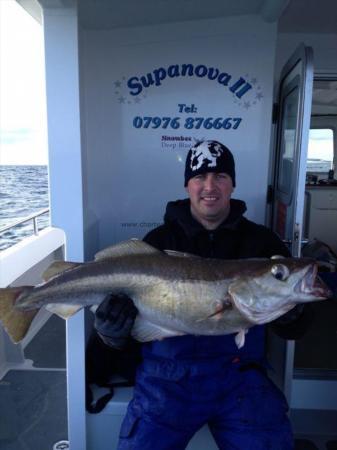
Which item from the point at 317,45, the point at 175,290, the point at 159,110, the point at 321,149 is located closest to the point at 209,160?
the point at 175,290

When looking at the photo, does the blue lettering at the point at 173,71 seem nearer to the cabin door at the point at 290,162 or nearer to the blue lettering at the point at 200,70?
the blue lettering at the point at 200,70

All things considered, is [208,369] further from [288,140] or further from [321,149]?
[321,149]

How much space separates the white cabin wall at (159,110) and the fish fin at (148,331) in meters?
1.20

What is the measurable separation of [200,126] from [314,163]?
20.8 ft

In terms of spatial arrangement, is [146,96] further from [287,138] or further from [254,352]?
[254,352]

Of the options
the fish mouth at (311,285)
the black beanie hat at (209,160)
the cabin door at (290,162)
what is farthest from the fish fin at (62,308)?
the cabin door at (290,162)

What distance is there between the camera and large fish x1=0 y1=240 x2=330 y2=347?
1.74 m

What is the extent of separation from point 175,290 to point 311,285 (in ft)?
2.01

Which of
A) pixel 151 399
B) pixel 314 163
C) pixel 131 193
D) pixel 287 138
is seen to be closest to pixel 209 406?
pixel 151 399

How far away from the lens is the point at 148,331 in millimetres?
2102

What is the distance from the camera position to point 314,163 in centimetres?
899

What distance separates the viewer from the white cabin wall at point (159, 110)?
10.8 ft

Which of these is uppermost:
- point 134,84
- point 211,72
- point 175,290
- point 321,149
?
point 211,72

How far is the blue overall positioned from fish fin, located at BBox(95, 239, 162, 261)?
1.89ft
